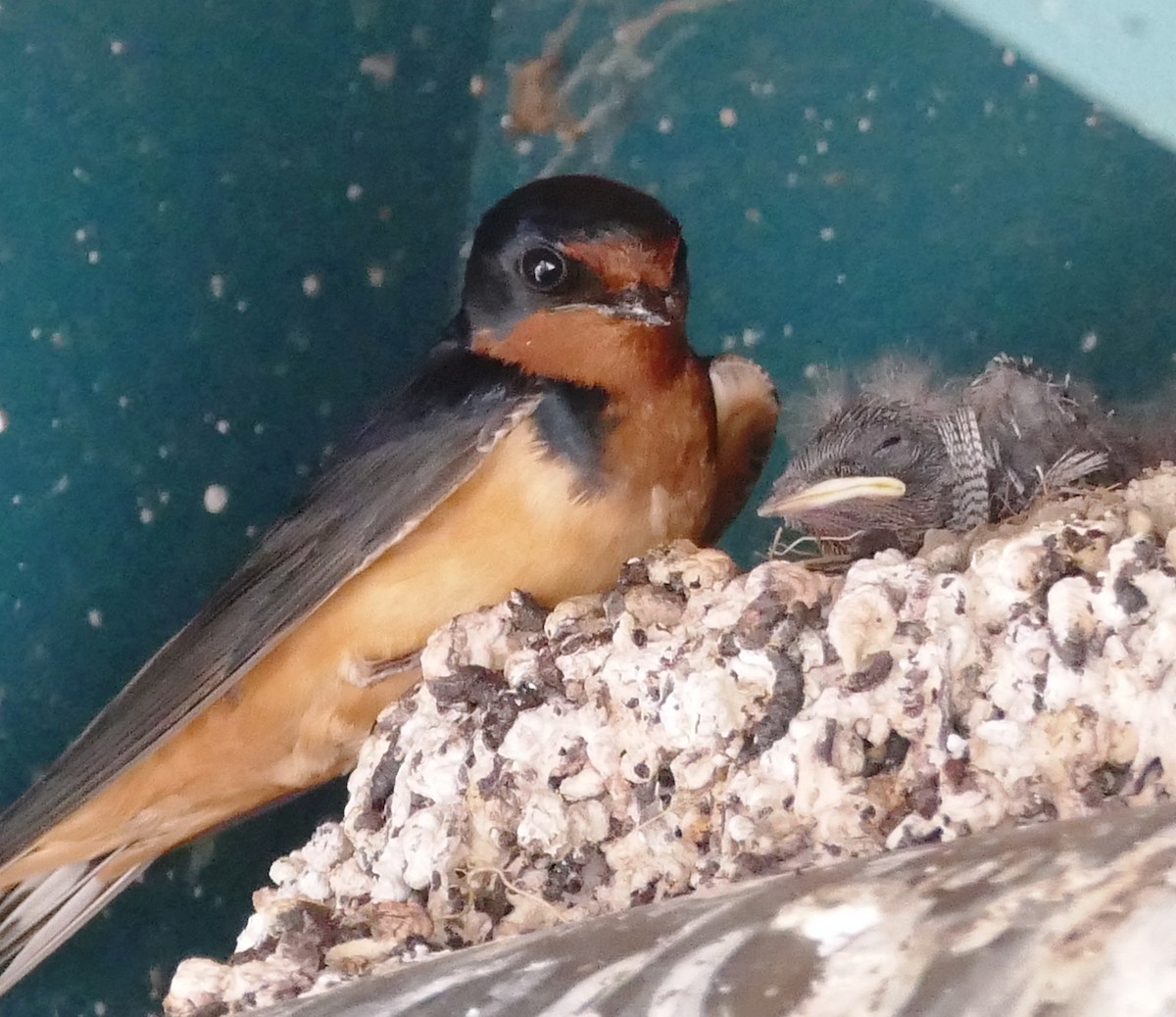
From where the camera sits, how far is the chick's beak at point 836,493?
1.16 m

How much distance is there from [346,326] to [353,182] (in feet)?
0.61

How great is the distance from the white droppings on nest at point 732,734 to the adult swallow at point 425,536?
0.24ft

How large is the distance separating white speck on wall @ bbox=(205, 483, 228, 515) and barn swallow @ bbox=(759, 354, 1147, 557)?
26.1 inches

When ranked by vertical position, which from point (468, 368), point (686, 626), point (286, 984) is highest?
point (468, 368)

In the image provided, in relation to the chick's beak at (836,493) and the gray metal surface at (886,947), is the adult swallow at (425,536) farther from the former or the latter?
the gray metal surface at (886,947)

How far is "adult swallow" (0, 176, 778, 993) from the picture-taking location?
1.18 meters

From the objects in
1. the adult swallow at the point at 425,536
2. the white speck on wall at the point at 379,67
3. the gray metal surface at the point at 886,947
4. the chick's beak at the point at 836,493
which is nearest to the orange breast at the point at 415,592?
the adult swallow at the point at 425,536

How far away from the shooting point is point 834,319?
160 centimetres

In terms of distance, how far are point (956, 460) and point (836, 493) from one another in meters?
0.15

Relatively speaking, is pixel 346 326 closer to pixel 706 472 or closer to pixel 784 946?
pixel 706 472

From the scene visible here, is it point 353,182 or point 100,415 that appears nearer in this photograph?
point 100,415

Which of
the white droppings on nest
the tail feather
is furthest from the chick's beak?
the tail feather

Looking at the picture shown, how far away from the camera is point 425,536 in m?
1.20

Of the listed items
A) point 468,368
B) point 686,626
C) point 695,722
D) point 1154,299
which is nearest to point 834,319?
point 1154,299
